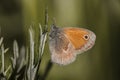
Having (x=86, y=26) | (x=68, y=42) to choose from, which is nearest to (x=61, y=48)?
(x=68, y=42)

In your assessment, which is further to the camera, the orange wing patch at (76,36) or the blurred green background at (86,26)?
the blurred green background at (86,26)

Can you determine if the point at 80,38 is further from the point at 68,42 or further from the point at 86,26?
the point at 86,26

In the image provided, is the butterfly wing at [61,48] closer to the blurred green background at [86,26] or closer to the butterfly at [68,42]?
the butterfly at [68,42]

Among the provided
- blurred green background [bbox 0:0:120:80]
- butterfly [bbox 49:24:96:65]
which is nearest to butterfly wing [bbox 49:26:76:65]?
butterfly [bbox 49:24:96:65]

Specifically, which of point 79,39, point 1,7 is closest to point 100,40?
point 1,7

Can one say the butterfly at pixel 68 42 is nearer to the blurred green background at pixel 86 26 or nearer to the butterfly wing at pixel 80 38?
the butterfly wing at pixel 80 38

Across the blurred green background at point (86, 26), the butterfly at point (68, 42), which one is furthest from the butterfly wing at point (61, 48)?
the blurred green background at point (86, 26)
